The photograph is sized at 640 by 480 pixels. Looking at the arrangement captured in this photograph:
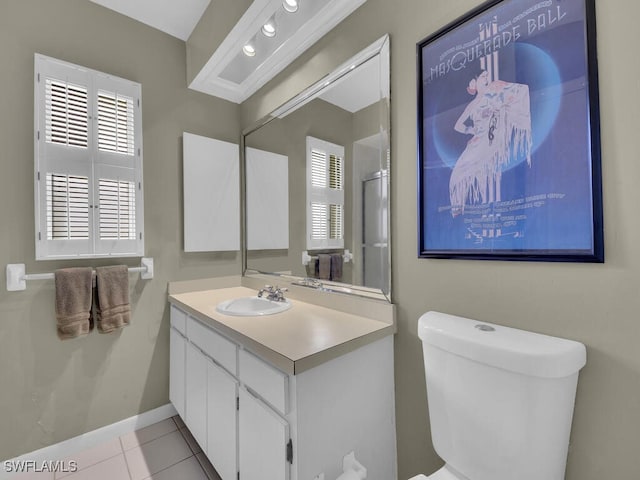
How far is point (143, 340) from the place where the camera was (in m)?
1.92

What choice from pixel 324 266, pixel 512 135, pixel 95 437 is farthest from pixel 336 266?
pixel 95 437

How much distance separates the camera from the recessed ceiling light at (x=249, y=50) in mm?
1726

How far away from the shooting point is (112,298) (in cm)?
171

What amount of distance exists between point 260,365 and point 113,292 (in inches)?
47.4

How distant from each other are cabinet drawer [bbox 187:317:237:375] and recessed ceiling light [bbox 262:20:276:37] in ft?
5.41

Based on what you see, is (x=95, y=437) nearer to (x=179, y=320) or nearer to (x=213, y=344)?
(x=179, y=320)

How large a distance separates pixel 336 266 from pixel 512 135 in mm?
956

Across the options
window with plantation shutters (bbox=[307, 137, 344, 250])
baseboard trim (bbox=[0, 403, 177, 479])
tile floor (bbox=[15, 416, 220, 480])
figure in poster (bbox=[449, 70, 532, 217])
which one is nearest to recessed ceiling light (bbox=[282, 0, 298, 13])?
window with plantation shutters (bbox=[307, 137, 344, 250])

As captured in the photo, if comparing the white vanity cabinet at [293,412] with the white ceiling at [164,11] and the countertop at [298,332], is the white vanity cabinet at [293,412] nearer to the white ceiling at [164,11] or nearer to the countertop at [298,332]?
the countertop at [298,332]

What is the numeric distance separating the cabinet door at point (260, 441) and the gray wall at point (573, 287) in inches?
22.0

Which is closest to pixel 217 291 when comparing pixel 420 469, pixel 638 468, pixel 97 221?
pixel 97 221

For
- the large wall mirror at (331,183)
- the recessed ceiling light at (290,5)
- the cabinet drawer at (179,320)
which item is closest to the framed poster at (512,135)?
the large wall mirror at (331,183)

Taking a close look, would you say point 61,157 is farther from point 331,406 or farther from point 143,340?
point 331,406

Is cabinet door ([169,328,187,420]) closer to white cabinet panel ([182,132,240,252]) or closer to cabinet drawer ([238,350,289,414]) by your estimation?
white cabinet panel ([182,132,240,252])
